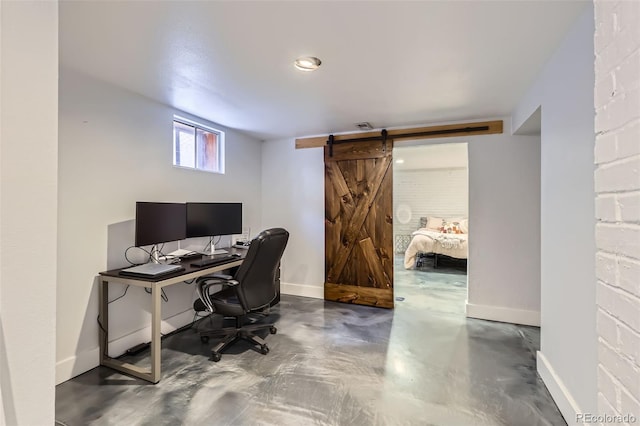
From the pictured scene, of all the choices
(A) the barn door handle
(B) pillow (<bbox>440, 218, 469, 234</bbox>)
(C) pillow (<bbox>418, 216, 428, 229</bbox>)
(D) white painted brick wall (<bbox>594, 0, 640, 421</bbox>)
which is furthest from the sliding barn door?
(C) pillow (<bbox>418, 216, 428, 229</bbox>)

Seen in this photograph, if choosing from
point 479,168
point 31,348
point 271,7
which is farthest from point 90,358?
point 479,168

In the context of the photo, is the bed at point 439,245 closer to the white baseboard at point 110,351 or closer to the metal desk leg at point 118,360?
the white baseboard at point 110,351

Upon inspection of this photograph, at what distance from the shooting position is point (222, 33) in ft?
5.83

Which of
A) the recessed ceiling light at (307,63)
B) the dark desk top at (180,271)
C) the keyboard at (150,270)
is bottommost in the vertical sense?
the dark desk top at (180,271)

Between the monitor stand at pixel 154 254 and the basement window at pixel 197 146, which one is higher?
the basement window at pixel 197 146

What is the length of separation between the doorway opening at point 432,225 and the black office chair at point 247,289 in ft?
6.80

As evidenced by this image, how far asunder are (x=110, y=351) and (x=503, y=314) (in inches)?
154

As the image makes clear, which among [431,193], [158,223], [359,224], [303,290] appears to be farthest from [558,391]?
[431,193]

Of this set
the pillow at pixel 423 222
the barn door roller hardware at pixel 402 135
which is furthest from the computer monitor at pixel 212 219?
the pillow at pixel 423 222

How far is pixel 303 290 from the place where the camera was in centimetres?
444

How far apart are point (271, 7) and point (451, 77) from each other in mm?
1527

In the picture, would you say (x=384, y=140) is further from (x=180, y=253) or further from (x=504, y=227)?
(x=180, y=253)

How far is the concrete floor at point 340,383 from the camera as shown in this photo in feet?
6.15

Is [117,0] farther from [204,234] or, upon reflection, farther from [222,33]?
[204,234]
